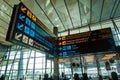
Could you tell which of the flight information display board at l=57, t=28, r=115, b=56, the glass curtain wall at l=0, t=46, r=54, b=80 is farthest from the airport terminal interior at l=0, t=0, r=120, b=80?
the glass curtain wall at l=0, t=46, r=54, b=80

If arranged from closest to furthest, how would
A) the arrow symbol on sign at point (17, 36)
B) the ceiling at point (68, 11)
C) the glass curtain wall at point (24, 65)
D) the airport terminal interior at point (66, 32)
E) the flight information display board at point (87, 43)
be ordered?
the arrow symbol on sign at point (17, 36) → the airport terminal interior at point (66, 32) → the flight information display board at point (87, 43) → the ceiling at point (68, 11) → the glass curtain wall at point (24, 65)

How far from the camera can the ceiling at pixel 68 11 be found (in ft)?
24.0

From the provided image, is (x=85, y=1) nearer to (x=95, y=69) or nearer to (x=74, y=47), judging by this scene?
(x=74, y=47)

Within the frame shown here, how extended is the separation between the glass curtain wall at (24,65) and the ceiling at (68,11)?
185 inches

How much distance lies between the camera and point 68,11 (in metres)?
8.21

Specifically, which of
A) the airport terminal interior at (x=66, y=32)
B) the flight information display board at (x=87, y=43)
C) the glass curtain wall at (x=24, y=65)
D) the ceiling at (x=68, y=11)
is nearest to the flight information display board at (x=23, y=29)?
the airport terminal interior at (x=66, y=32)

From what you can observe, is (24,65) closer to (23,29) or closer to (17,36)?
(23,29)

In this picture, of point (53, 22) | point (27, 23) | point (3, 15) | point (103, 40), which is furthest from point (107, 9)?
point (3, 15)

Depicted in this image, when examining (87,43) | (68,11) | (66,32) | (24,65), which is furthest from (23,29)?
(24,65)

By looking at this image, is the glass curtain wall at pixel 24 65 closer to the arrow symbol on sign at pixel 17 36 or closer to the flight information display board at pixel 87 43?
the flight information display board at pixel 87 43

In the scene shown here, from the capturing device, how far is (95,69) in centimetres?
1002

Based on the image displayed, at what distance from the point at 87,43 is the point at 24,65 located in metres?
9.83

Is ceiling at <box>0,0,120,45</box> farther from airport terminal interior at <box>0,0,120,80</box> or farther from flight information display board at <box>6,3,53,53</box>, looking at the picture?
flight information display board at <box>6,3,53,53</box>

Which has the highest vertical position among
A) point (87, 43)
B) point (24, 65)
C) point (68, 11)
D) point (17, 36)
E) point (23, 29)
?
point (68, 11)
